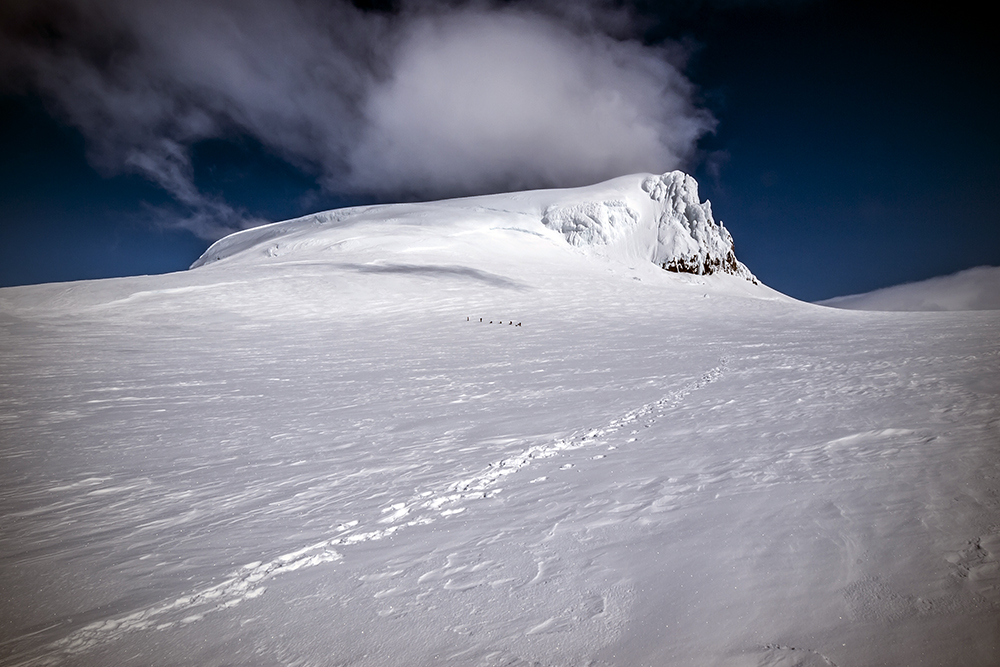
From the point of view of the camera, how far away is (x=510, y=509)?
12.7 ft

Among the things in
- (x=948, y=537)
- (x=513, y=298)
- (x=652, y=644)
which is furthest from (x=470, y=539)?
(x=513, y=298)

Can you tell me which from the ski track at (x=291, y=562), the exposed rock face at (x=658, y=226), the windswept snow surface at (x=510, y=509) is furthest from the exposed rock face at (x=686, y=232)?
the ski track at (x=291, y=562)

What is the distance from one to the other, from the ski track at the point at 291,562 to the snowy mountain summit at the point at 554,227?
30.9m

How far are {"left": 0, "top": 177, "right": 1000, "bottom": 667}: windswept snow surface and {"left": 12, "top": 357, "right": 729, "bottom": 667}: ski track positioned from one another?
21mm

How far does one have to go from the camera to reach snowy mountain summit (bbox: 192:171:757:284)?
1551 inches

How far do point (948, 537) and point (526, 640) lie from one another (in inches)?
109

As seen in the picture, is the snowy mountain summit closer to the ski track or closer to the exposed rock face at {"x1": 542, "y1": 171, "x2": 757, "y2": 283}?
the exposed rock face at {"x1": 542, "y1": 171, "x2": 757, "y2": 283}

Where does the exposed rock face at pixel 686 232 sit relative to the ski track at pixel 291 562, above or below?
above

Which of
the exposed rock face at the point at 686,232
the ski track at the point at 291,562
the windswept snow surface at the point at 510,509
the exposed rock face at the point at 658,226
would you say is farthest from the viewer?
the exposed rock face at the point at 686,232

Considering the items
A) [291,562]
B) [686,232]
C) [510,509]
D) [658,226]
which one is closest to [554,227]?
[658,226]

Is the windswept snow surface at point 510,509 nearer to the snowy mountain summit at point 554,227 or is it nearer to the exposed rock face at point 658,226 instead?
the snowy mountain summit at point 554,227

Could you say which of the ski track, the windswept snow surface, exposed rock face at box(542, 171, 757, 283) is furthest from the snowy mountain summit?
the ski track

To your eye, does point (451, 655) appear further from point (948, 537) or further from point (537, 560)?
point (948, 537)

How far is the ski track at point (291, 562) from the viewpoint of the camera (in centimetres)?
262
